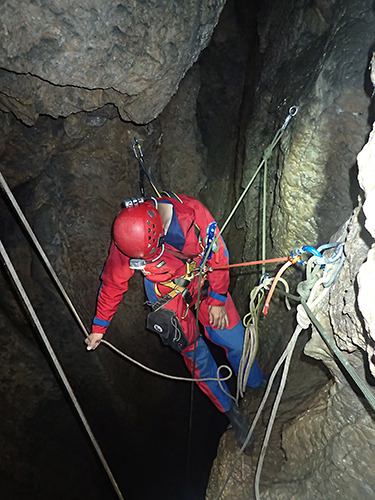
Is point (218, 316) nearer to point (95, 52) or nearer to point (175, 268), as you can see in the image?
point (175, 268)

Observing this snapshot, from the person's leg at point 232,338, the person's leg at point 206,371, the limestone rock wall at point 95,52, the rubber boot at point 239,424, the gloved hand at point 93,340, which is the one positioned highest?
the limestone rock wall at point 95,52

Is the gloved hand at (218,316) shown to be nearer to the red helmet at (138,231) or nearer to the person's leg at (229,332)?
the person's leg at (229,332)

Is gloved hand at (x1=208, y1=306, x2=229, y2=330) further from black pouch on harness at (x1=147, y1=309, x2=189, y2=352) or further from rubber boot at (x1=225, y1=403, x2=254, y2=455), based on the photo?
rubber boot at (x1=225, y1=403, x2=254, y2=455)

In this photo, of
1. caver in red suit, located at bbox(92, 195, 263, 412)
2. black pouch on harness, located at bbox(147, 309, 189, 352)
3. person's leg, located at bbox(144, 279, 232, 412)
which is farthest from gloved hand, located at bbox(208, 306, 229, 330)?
black pouch on harness, located at bbox(147, 309, 189, 352)

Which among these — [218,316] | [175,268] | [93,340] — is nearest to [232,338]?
[218,316]

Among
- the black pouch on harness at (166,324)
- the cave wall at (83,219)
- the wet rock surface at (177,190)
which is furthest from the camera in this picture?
the black pouch on harness at (166,324)

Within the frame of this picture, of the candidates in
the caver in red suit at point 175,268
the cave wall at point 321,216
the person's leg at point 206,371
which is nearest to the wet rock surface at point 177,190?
the cave wall at point 321,216

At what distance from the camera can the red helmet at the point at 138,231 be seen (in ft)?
7.31

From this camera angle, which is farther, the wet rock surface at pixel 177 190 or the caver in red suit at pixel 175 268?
the caver in red suit at pixel 175 268

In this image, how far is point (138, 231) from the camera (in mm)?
2221

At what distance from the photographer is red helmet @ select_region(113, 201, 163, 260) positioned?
223 centimetres

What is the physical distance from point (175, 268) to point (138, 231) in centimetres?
52

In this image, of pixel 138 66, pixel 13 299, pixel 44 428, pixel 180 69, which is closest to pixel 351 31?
pixel 180 69

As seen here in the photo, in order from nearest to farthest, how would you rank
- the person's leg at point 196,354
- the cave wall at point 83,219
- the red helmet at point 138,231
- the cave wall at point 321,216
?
the cave wall at point 321,216 → the red helmet at point 138,231 → the cave wall at point 83,219 → the person's leg at point 196,354
